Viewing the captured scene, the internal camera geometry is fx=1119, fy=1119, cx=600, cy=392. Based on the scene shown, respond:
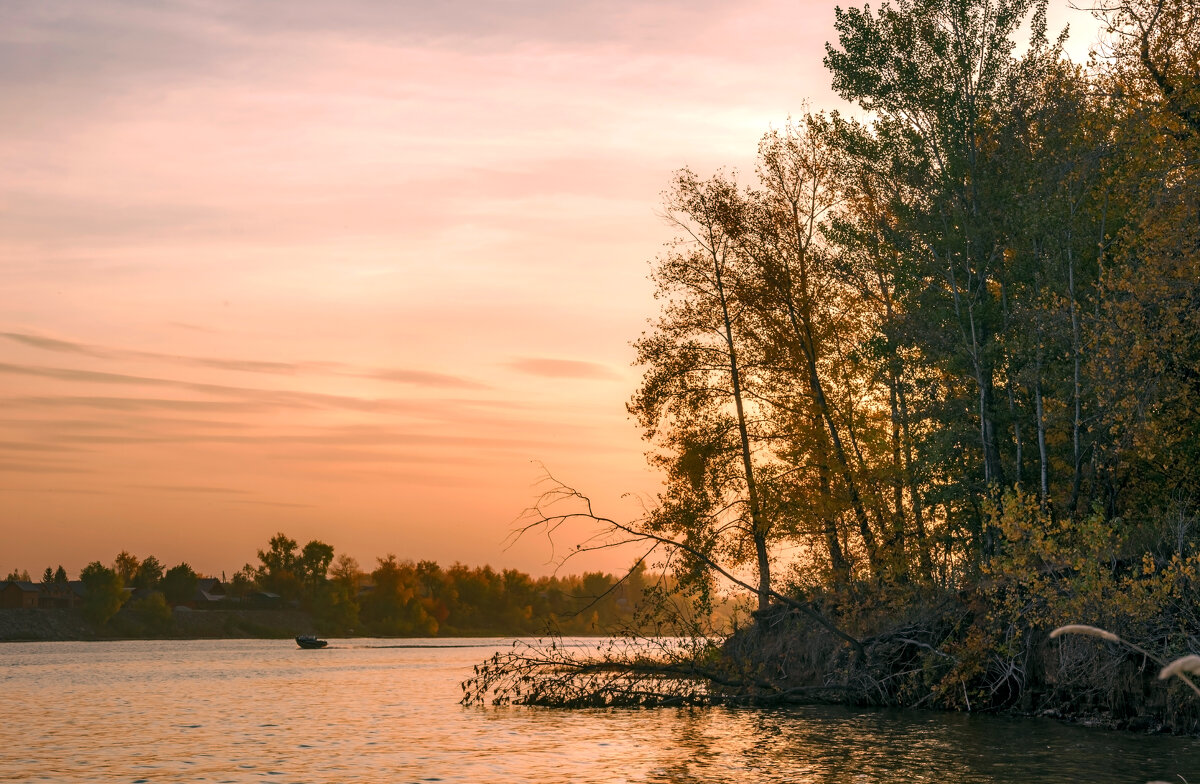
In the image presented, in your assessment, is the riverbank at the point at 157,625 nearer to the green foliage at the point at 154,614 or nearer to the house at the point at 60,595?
the green foliage at the point at 154,614

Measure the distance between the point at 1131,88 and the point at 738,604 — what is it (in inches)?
786

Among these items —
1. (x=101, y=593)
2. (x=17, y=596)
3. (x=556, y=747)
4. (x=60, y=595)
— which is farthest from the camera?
(x=60, y=595)

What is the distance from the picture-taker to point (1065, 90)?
30969 millimetres

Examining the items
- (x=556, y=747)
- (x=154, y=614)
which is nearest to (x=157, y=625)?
(x=154, y=614)

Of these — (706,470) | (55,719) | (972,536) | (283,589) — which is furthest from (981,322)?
(283,589)

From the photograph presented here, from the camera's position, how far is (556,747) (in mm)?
24172

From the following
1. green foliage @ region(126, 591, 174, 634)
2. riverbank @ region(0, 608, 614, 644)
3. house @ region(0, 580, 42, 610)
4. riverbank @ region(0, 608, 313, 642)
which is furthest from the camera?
house @ region(0, 580, 42, 610)

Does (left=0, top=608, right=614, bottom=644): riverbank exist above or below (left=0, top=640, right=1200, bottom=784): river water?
below

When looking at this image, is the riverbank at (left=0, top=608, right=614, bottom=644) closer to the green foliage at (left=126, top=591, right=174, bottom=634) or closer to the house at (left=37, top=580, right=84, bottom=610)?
the green foliage at (left=126, top=591, right=174, bottom=634)

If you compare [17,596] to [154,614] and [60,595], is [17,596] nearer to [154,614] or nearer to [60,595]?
[60,595]

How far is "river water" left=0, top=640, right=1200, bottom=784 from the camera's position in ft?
65.9

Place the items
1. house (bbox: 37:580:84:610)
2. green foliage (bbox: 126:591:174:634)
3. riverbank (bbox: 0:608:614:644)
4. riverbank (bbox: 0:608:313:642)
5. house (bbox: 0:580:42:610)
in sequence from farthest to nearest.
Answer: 1. house (bbox: 0:580:42:610)
2. house (bbox: 37:580:84:610)
3. green foliage (bbox: 126:591:174:634)
4. riverbank (bbox: 0:608:614:644)
5. riverbank (bbox: 0:608:313:642)

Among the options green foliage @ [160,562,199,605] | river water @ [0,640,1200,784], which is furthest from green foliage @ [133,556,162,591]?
river water @ [0,640,1200,784]

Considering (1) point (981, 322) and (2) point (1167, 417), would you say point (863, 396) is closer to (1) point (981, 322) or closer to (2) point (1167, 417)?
(1) point (981, 322)
